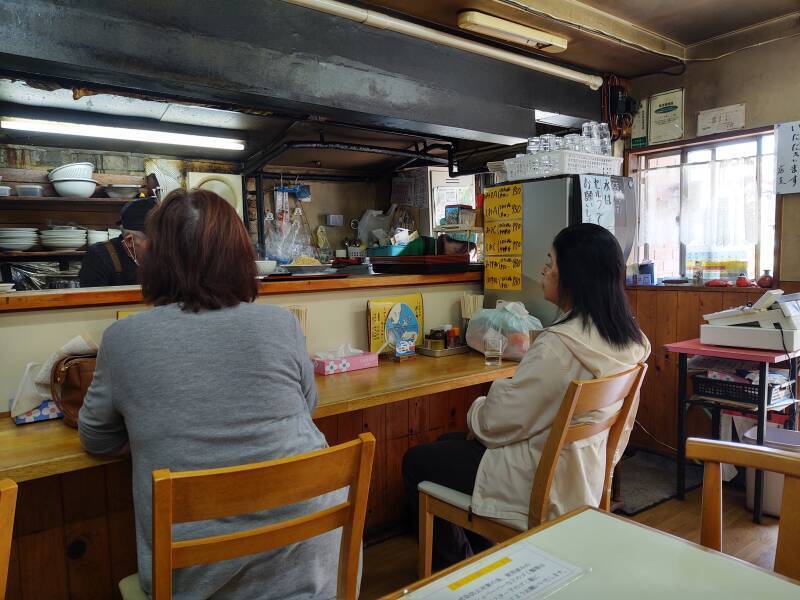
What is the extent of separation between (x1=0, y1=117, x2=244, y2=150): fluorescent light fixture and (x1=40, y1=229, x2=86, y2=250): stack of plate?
2.60 feet

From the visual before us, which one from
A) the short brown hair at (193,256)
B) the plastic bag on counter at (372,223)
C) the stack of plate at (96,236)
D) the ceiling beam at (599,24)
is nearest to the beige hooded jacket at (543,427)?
the short brown hair at (193,256)

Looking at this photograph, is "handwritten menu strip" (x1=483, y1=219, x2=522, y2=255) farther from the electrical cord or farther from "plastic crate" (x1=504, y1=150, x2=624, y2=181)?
the electrical cord

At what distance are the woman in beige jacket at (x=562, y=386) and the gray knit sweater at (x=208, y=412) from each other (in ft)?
2.19

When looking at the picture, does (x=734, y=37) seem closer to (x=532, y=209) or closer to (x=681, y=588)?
(x=532, y=209)

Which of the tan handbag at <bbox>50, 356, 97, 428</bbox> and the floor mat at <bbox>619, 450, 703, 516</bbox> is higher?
the tan handbag at <bbox>50, 356, 97, 428</bbox>

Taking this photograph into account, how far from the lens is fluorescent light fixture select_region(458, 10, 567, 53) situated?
2975 mm

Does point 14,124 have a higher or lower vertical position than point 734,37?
lower

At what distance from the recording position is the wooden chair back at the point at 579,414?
4.87 ft

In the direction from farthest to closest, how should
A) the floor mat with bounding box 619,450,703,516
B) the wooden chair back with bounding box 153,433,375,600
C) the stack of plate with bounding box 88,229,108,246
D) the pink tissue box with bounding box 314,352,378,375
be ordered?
the stack of plate with bounding box 88,229,108,246
the floor mat with bounding box 619,450,703,516
the pink tissue box with bounding box 314,352,378,375
the wooden chair back with bounding box 153,433,375,600

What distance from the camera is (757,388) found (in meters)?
2.94

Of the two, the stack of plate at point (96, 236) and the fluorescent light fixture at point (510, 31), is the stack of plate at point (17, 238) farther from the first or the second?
the fluorescent light fixture at point (510, 31)

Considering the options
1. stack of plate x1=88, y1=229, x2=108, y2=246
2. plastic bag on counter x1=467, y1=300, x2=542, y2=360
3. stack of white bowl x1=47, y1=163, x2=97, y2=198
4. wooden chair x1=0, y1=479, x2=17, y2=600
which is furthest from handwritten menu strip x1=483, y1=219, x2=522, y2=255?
stack of white bowl x1=47, y1=163, x2=97, y2=198

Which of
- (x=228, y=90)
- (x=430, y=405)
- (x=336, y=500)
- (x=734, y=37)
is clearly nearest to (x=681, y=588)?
(x=336, y=500)

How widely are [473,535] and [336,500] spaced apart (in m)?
1.08
